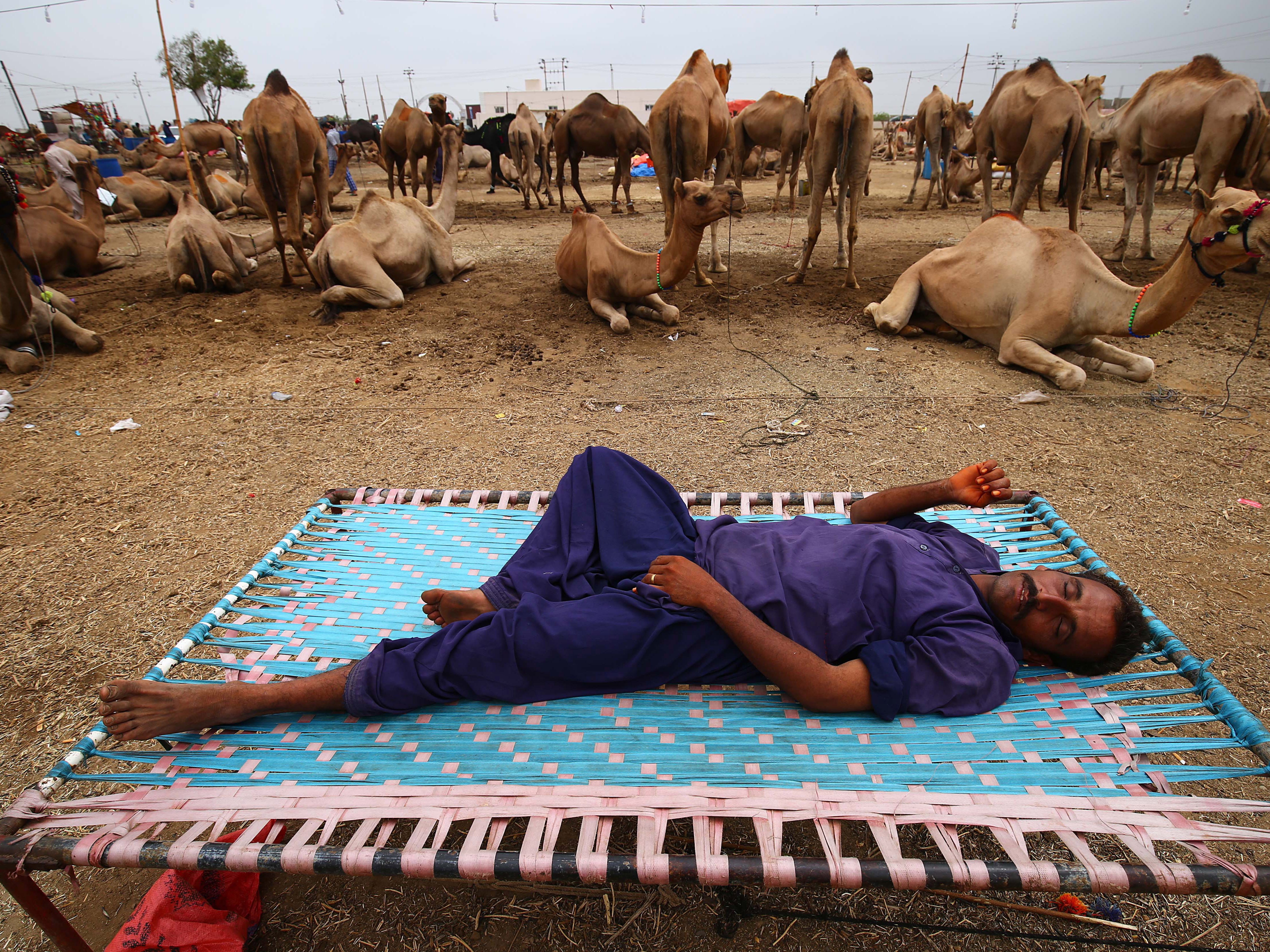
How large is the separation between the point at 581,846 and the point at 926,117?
43.3 ft

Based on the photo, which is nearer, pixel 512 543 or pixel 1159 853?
pixel 1159 853

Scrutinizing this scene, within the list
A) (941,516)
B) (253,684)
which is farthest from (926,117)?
(253,684)

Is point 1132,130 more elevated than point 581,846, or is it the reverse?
point 1132,130

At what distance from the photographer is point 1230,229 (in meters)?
3.48

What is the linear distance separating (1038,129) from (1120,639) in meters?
6.59

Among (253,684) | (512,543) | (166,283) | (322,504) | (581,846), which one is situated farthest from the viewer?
(166,283)

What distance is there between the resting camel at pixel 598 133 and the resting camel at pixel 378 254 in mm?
3821

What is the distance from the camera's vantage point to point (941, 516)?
286cm

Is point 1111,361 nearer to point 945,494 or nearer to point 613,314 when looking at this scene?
point 945,494

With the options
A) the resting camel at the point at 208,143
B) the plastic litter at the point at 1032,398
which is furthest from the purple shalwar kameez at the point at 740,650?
the resting camel at the point at 208,143

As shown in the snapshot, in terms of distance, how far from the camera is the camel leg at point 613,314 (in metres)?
5.75

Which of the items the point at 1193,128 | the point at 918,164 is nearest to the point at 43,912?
the point at 1193,128

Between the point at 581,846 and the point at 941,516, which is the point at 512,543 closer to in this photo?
the point at 581,846

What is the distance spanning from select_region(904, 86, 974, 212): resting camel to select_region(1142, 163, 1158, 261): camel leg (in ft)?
14.5
